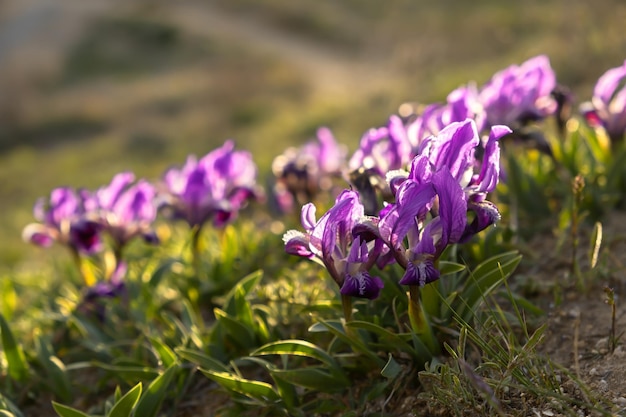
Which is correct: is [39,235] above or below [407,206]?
below

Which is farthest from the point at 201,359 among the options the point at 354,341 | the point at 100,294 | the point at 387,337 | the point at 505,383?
the point at 505,383

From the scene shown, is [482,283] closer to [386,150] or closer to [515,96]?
[386,150]

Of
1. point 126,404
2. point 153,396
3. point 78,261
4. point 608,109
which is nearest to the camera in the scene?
point 126,404

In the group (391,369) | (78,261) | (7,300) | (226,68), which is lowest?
(226,68)

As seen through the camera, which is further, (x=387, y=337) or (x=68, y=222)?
(x=68, y=222)

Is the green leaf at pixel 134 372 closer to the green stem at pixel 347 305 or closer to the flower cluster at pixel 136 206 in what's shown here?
the flower cluster at pixel 136 206

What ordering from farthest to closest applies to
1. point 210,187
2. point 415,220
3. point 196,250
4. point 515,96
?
point 196,250
point 210,187
point 515,96
point 415,220
